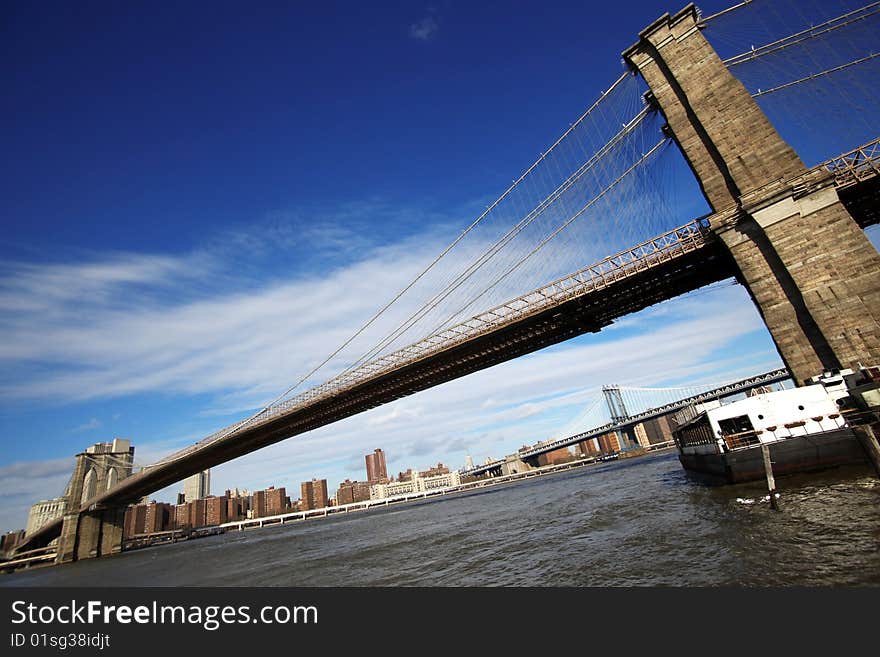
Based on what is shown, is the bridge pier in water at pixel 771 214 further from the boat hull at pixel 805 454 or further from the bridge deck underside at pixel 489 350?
the boat hull at pixel 805 454

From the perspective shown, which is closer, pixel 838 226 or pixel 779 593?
pixel 779 593

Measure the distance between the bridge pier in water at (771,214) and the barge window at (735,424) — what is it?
3.10 metres

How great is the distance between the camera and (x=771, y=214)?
16.7 m

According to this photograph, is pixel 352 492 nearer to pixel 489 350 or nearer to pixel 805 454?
pixel 489 350

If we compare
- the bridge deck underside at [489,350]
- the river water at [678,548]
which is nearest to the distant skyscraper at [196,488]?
the bridge deck underside at [489,350]

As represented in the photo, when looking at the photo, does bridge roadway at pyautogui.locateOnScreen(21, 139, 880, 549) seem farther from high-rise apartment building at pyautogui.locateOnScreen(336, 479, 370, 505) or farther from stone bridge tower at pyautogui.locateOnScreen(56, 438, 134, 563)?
high-rise apartment building at pyautogui.locateOnScreen(336, 479, 370, 505)

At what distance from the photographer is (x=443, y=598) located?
581 cm

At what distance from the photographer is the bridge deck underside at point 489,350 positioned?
78.1 ft

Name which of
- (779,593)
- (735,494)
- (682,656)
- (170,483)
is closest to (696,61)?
(735,494)

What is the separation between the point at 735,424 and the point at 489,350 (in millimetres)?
18588

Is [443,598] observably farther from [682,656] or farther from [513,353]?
[513,353]

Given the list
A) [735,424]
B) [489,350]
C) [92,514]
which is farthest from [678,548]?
[92,514]

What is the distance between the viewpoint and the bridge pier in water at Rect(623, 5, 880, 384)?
14.7 m

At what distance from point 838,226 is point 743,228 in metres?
3.08
